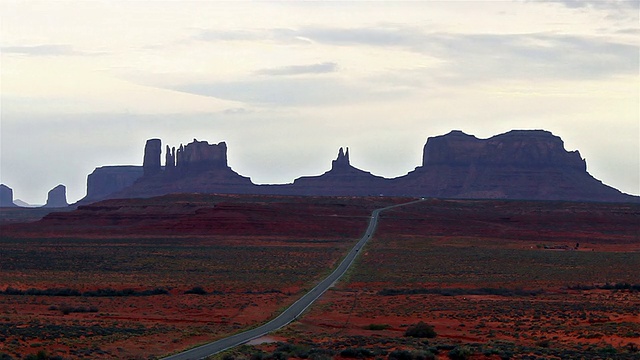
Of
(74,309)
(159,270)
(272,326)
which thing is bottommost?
(272,326)

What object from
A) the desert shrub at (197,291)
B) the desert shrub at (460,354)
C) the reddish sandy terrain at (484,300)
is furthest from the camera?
the desert shrub at (197,291)

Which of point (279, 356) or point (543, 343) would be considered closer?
point (279, 356)

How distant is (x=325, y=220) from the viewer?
11488cm

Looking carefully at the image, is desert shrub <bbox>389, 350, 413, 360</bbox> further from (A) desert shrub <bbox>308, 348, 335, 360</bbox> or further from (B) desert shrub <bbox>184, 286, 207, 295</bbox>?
(B) desert shrub <bbox>184, 286, 207, 295</bbox>

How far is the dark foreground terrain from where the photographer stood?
31.4 metres

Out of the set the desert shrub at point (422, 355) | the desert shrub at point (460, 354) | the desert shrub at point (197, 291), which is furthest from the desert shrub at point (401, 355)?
the desert shrub at point (197, 291)

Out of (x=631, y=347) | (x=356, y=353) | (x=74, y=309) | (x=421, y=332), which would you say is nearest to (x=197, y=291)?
(x=74, y=309)

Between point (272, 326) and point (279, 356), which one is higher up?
point (279, 356)

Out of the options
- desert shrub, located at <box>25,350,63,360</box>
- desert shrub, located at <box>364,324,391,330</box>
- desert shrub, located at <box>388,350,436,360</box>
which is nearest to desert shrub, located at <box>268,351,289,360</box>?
desert shrub, located at <box>388,350,436,360</box>

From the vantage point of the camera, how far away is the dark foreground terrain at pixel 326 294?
31391 mm

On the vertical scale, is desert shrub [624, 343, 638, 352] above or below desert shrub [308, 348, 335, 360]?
above

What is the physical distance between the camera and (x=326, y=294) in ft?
160

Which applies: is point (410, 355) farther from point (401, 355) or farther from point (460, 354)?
point (460, 354)

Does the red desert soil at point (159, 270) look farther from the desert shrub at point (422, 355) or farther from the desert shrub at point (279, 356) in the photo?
the desert shrub at point (422, 355)
